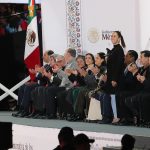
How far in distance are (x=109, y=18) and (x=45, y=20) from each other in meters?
1.80

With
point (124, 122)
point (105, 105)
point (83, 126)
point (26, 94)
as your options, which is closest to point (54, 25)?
point (26, 94)

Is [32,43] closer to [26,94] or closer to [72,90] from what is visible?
[26,94]

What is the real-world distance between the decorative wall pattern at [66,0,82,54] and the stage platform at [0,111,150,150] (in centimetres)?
174

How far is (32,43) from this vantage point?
40.4 feet

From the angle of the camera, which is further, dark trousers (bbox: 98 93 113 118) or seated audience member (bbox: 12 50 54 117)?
seated audience member (bbox: 12 50 54 117)

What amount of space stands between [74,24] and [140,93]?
2.73 m

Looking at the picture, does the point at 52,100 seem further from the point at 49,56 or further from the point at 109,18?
the point at 109,18

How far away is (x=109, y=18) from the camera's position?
36.5 ft

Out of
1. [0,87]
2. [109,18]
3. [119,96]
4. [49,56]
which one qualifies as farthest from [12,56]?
[119,96]

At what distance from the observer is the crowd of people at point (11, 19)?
43.1 feet

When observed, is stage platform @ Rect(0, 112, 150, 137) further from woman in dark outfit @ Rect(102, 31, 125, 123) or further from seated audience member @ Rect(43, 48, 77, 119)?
woman in dark outfit @ Rect(102, 31, 125, 123)

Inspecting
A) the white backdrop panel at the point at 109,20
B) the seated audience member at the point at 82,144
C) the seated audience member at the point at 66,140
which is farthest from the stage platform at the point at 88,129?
the seated audience member at the point at 82,144

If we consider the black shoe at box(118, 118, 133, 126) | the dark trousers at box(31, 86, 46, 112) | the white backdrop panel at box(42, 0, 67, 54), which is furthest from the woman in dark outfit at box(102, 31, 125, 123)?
the white backdrop panel at box(42, 0, 67, 54)

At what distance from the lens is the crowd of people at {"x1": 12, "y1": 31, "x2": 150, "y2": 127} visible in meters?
9.66
